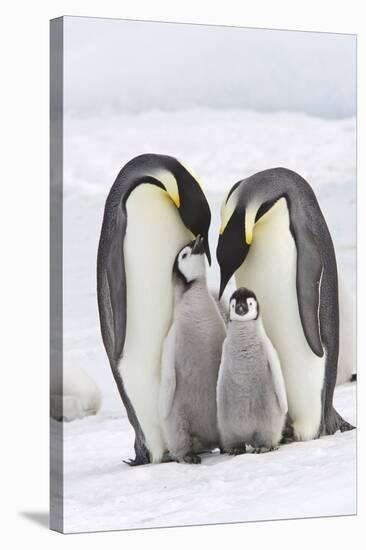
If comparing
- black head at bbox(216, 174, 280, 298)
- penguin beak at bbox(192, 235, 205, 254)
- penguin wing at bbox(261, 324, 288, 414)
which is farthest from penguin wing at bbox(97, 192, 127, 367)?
penguin wing at bbox(261, 324, 288, 414)

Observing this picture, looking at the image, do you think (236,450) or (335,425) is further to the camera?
(335,425)

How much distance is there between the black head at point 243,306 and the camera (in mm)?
4820

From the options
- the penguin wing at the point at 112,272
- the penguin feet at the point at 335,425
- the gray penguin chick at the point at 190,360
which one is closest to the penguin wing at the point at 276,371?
the gray penguin chick at the point at 190,360

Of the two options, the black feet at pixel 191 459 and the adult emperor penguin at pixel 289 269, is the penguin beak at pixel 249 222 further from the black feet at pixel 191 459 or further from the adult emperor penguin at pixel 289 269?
the black feet at pixel 191 459

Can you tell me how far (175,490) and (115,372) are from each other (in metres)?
0.44

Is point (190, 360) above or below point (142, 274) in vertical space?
below

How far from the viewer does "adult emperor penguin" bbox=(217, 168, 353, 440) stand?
4.94 m

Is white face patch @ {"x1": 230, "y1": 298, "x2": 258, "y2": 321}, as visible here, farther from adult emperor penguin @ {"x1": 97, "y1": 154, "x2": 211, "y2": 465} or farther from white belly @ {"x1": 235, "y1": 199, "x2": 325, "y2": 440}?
adult emperor penguin @ {"x1": 97, "y1": 154, "x2": 211, "y2": 465}

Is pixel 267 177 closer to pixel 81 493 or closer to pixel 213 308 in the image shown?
pixel 213 308

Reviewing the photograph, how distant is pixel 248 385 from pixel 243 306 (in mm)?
262

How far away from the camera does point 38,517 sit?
5.05 m

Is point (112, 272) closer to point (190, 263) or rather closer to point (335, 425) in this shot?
point (190, 263)

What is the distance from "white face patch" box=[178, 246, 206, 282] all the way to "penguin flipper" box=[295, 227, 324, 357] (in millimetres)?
356

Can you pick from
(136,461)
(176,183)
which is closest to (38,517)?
(136,461)
